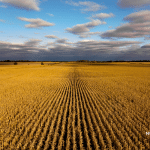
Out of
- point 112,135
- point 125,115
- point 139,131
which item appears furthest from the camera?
point 125,115

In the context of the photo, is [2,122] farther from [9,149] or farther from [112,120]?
[112,120]

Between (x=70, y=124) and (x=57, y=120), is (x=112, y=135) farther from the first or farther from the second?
(x=57, y=120)

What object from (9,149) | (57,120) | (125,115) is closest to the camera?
(9,149)

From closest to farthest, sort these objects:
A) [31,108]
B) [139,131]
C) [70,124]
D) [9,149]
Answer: [9,149] → [139,131] → [70,124] → [31,108]

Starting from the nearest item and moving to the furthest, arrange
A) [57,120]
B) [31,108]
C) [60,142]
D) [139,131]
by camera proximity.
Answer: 1. [60,142]
2. [139,131]
3. [57,120]
4. [31,108]

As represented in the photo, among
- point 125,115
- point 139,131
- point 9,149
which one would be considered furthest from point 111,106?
point 9,149

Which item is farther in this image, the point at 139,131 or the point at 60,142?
the point at 139,131

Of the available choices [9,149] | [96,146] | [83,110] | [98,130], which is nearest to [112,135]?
[98,130]

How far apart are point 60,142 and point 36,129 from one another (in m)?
1.48

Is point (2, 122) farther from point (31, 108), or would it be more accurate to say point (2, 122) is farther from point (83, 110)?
point (83, 110)

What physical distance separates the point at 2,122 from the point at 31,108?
201 cm

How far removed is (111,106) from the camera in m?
8.28

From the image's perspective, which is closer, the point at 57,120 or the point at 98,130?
the point at 98,130

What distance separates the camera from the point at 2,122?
6.14 meters
